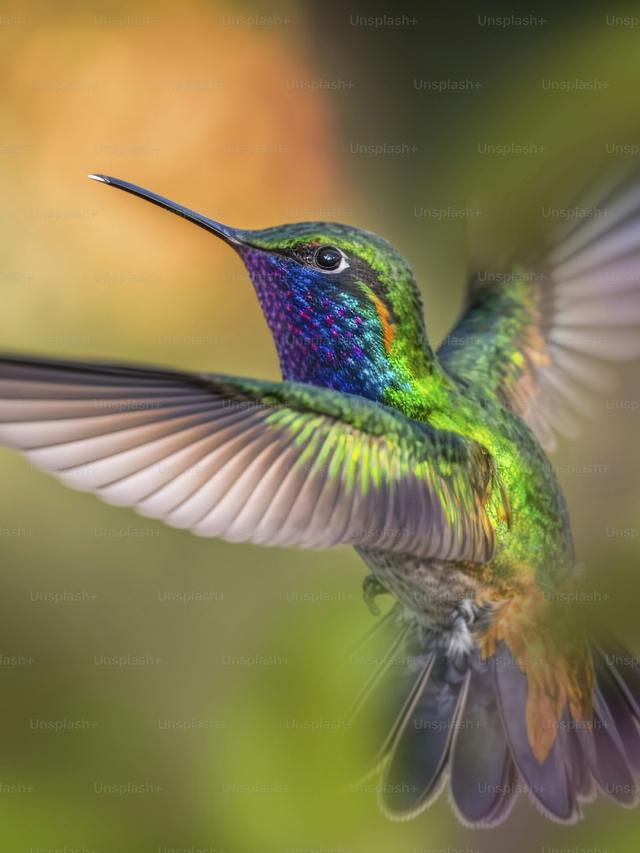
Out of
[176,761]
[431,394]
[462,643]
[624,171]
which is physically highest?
[624,171]

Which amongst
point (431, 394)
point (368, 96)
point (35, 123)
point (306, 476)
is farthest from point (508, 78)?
point (306, 476)

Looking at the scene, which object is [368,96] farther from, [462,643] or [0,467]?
[462,643]

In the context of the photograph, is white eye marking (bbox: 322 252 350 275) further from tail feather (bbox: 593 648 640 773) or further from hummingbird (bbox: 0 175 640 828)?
tail feather (bbox: 593 648 640 773)

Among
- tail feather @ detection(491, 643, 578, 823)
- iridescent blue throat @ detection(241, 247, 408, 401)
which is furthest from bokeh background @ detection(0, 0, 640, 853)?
iridescent blue throat @ detection(241, 247, 408, 401)

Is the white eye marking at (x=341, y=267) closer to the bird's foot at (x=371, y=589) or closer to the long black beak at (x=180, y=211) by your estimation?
the long black beak at (x=180, y=211)

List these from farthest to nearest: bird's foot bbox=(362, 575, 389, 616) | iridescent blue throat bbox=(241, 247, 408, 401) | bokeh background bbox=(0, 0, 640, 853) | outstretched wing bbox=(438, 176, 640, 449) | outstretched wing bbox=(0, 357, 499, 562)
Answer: bokeh background bbox=(0, 0, 640, 853)
outstretched wing bbox=(438, 176, 640, 449)
bird's foot bbox=(362, 575, 389, 616)
iridescent blue throat bbox=(241, 247, 408, 401)
outstretched wing bbox=(0, 357, 499, 562)

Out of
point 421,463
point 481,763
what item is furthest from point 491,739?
point 421,463

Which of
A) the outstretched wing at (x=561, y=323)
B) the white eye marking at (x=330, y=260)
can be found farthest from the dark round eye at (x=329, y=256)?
the outstretched wing at (x=561, y=323)

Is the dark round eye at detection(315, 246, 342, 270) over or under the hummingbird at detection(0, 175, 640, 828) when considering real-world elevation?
over

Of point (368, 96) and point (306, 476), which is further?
point (368, 96)
